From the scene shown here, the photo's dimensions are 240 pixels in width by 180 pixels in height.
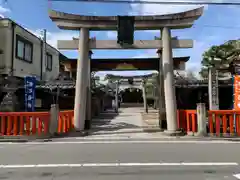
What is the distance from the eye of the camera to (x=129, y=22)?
14117mm

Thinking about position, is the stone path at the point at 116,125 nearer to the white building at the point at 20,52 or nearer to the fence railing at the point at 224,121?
the fence railing at the point at 224,121

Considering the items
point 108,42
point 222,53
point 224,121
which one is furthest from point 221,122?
point 222,53

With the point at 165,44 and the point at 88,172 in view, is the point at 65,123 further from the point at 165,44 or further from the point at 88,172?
the point at 88,172

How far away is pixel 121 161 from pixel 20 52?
17.5 metres

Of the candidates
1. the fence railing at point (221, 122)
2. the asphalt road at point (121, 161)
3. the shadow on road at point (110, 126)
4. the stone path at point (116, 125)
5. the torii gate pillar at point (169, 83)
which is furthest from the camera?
the stone path at point (116, 125)

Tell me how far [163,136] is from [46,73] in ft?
58.0

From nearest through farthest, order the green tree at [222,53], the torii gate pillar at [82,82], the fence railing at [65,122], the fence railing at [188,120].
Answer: the fence railing at [188,120] → the fence railing at [65,122] → the torii gate pillar at [82,82] → the green tree at [222,53]

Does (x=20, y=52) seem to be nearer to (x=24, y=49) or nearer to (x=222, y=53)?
(x=24, y=49)

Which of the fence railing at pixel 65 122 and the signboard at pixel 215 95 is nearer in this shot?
the fence railing at pixel 65 122

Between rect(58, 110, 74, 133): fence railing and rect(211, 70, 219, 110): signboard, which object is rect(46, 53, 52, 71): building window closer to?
rect(58, 110, 74, 133): fence railing

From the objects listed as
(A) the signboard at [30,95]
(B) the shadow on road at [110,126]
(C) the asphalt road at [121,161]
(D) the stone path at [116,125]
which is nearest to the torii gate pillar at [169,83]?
(B) the shadow on road at [110,126]

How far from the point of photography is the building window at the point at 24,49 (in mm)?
21964

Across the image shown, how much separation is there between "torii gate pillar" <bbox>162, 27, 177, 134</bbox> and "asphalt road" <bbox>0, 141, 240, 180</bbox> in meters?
3.00

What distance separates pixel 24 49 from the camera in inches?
910
